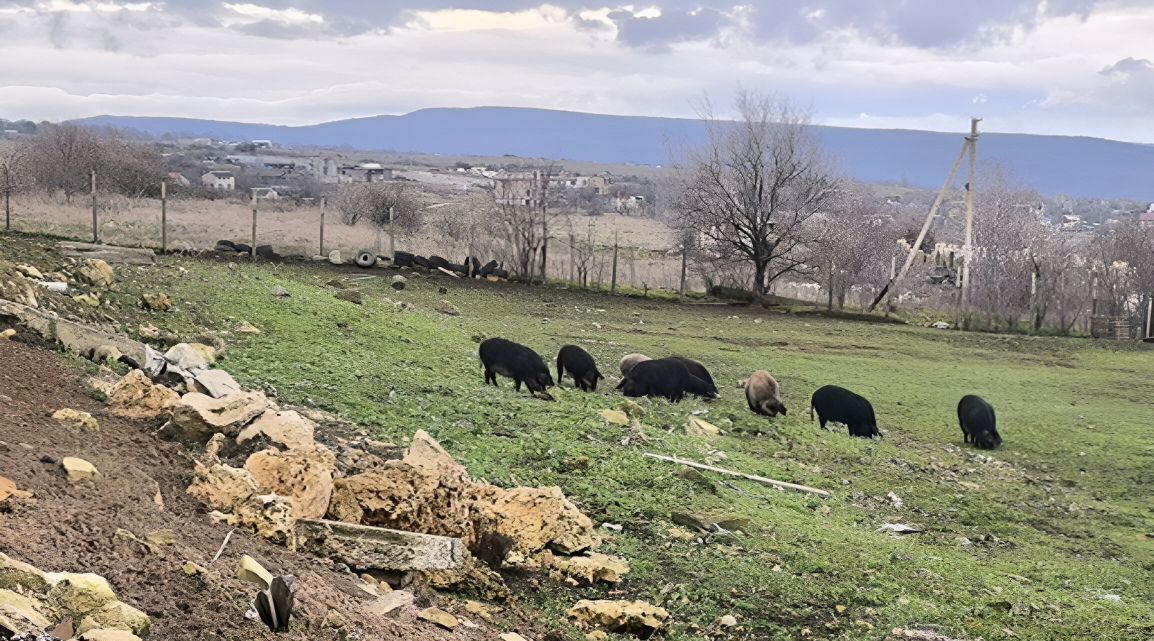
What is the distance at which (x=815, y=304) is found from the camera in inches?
1318

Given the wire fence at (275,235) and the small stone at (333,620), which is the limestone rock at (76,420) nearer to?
the small stone at (333,620)

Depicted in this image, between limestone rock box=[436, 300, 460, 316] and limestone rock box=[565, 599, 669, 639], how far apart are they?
1745 centimetres

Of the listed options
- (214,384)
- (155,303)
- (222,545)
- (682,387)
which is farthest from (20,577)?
(682,387)

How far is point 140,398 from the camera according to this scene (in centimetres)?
833

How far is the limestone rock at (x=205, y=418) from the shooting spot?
7.87 meters

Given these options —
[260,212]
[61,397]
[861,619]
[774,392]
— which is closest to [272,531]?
[61,397]

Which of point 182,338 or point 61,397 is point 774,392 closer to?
point 182,338

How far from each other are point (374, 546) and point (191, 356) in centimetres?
532

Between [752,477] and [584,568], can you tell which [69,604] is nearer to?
[584,568]

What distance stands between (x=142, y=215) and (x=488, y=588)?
35413 millimetres

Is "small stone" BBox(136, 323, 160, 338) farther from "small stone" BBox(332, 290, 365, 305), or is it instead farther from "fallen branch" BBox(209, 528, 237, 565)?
"small stone" BBox(332, 290, 365, 305)

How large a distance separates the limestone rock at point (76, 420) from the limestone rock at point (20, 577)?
10.5 ft

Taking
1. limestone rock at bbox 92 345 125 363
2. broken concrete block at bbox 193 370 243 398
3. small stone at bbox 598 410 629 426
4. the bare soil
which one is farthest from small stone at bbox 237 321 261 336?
the bare soil

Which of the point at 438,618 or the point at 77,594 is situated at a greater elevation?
the point at 77,594
